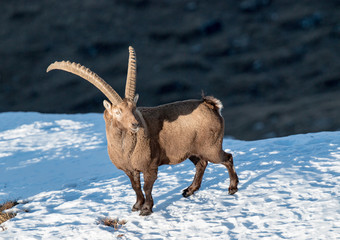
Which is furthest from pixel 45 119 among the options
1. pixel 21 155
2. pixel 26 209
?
pixel 26 209

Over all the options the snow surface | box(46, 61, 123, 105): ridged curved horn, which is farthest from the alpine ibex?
the snow surface

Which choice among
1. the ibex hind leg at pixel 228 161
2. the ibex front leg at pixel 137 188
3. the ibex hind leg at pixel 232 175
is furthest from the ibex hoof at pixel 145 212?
the ibex hind leg at pixel 232 175

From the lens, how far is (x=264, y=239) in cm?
699

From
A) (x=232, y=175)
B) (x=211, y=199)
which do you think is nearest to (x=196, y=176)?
(x=211, y=199)

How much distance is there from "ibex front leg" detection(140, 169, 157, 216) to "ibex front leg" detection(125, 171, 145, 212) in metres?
0.18

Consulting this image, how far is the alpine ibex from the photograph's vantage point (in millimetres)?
A: 7234

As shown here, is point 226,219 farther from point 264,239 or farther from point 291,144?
point 291,144

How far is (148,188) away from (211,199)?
141 centimetres

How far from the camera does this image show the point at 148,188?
797cm

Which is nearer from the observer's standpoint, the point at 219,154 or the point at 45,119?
the point at 219,154

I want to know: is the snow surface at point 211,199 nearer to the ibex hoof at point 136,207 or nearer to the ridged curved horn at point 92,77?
the ibex hoof at point 136,207

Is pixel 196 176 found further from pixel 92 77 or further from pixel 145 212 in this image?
pixel 92 77

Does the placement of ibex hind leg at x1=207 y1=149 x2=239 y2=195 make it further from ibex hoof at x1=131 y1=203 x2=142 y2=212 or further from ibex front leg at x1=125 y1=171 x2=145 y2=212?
ibex hoof at x1=131 y1=203 x2=142 y2=212

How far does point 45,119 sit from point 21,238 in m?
13.9
